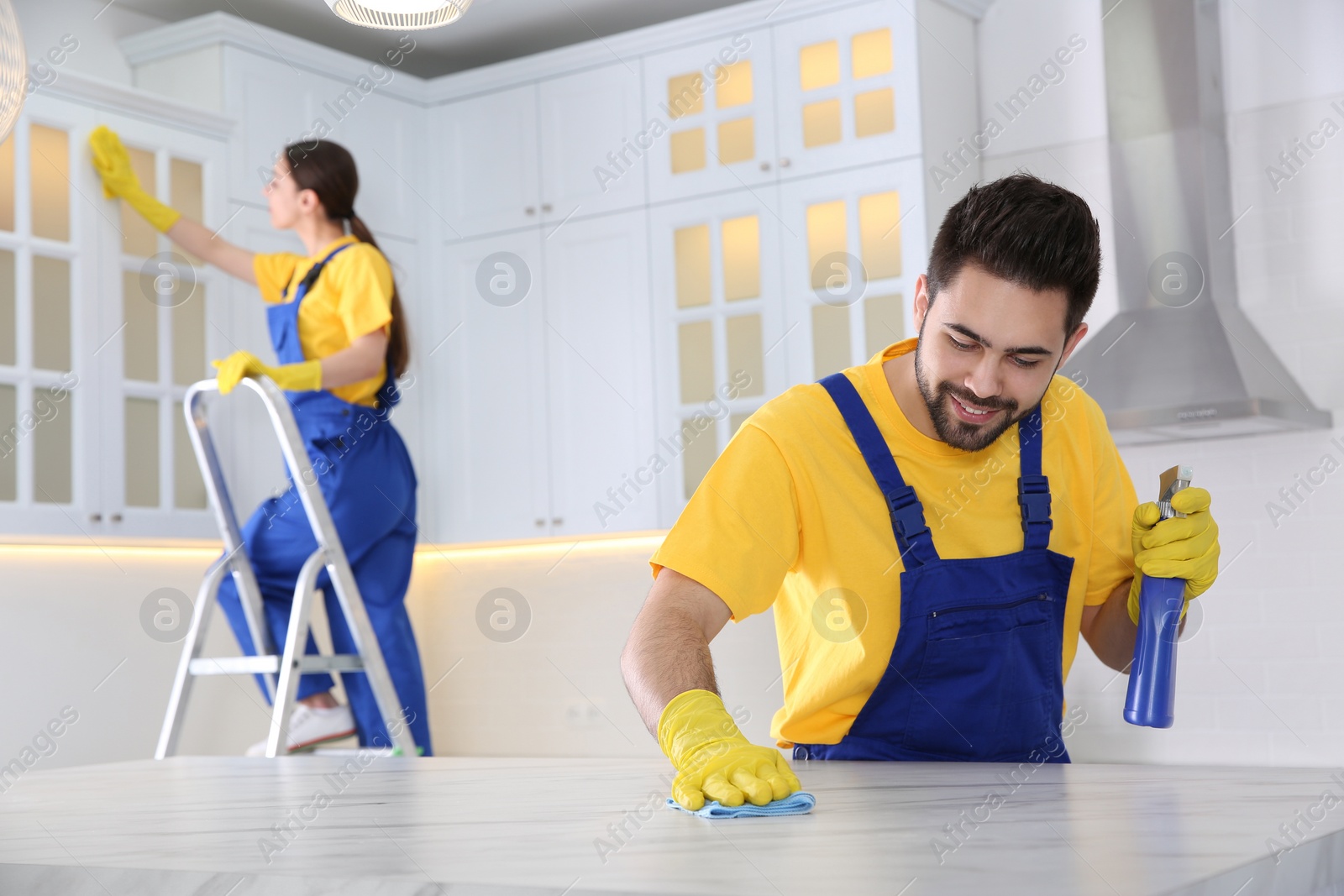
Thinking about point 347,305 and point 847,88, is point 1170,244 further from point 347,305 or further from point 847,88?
point 347,305

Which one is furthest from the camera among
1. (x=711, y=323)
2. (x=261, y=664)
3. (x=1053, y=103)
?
(x=711, y=323)

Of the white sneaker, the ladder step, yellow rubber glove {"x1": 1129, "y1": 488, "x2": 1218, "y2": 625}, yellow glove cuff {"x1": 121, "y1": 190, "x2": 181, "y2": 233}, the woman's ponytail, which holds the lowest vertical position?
the white sneaker

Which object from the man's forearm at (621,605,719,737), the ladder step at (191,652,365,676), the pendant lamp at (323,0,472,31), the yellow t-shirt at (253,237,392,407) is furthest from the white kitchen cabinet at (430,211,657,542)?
the man's forearm at (621,605,719,737)

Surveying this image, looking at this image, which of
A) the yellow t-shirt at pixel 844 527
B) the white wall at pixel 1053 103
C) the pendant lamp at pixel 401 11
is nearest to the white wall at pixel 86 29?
the pendant lamp at pixel 401 11

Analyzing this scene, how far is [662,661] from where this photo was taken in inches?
45.9

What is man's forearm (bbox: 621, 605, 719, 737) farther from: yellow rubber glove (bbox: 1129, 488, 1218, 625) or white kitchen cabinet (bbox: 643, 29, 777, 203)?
white kitchen cabinet (bbox: 643, 29, 777, 203)

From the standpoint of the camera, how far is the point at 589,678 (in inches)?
142

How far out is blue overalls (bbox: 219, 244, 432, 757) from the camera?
2559mm

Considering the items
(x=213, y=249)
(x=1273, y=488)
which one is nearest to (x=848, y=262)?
(x=1273, y=488)

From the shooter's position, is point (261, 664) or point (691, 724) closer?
point (691, 724)

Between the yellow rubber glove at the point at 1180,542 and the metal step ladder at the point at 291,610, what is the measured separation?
56.4 inches

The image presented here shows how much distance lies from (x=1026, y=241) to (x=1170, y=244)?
177 centimetres

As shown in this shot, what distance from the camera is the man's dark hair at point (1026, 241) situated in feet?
4.52

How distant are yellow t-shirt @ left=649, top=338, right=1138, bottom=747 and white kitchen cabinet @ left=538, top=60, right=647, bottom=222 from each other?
6.81 feet
